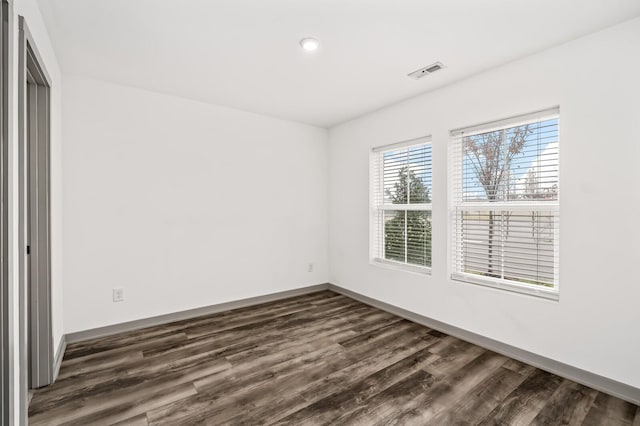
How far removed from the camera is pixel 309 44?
7.61ft

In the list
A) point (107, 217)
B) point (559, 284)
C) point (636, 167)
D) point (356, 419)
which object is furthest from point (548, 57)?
point (107, 217)

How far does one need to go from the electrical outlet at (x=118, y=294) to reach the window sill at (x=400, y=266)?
9.03 ft

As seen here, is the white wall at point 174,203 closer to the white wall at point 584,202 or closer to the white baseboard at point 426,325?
the white baseboard at point 426,325

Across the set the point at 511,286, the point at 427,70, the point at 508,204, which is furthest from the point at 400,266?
the point at 427,70

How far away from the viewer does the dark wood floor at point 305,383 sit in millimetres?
1865

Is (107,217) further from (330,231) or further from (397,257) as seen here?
(397,257)

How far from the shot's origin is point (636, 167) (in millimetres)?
2010

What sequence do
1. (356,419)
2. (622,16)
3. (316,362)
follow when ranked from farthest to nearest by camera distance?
(316,362) → (622,16) → (356,419)

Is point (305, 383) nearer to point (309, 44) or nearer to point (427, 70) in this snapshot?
point (309, 44)

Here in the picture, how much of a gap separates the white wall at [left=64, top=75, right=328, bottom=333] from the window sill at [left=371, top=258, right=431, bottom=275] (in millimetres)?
1020

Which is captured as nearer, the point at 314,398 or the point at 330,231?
the point at 314,398

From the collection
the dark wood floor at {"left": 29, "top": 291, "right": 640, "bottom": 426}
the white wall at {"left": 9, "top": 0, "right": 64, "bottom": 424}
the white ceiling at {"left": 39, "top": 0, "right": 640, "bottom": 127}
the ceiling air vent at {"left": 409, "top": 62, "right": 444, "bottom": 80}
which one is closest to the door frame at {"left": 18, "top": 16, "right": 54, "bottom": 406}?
the white wall at {"left": 9, "top": 0, "right": 64, "bottom": 424}

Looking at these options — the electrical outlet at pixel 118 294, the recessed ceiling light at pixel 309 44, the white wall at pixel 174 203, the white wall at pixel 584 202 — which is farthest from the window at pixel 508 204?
the electrical outlet at pixel 118 294

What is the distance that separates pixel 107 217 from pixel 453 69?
3.45m
